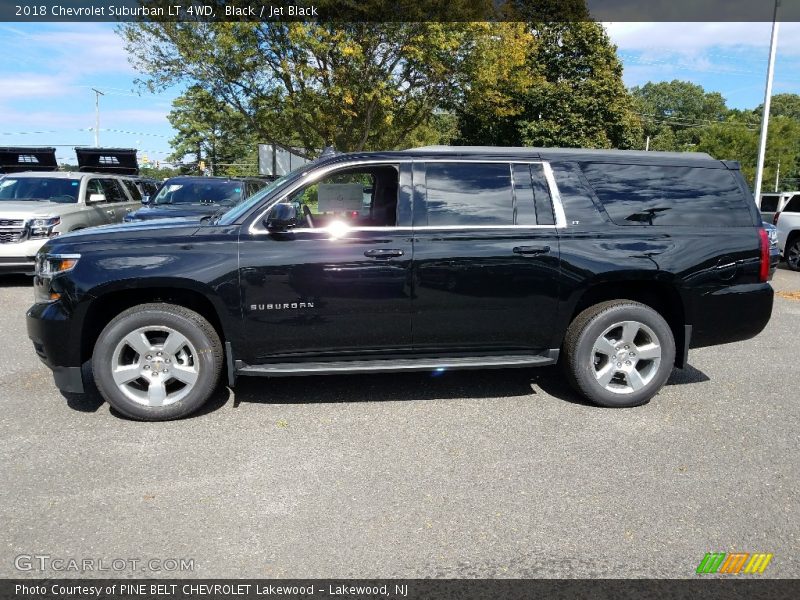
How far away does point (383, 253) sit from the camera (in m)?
4.38

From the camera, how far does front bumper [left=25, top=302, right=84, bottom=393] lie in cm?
422

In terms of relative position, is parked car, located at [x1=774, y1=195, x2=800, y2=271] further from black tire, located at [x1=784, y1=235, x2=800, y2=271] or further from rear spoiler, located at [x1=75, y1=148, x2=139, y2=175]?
rear spoiler, located at [x1=75, y1=148, x2=139, y2=175]

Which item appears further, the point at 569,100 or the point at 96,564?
the point at 569,100

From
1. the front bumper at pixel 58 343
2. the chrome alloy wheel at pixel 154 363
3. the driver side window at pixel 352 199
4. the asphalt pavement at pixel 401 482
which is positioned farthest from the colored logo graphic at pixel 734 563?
the front bumper at pixel 58 343

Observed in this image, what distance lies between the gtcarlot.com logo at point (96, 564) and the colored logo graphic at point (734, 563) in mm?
2293

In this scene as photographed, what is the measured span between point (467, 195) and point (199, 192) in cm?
844

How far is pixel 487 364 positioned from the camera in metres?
4.57

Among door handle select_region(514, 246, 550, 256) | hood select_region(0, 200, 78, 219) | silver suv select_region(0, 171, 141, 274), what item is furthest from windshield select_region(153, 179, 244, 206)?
door handle select_region(514, 246, 550, 256)

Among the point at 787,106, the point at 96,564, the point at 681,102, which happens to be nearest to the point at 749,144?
the point at 96,564

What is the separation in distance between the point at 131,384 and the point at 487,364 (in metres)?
2.54

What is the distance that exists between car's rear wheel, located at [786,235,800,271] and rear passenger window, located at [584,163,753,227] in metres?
12.0

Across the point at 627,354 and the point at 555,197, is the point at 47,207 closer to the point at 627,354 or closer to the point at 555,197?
the point at 555,197

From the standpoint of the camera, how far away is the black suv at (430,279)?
4266mm

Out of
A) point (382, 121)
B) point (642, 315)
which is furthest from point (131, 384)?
point (382, 121)
